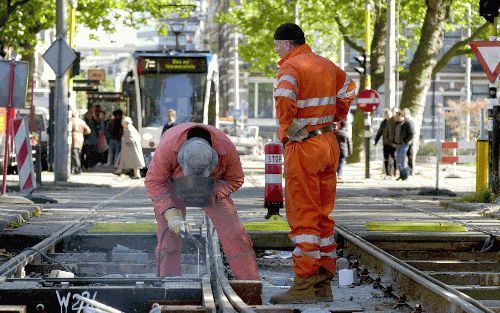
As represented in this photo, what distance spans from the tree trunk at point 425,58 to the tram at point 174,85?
7.26m

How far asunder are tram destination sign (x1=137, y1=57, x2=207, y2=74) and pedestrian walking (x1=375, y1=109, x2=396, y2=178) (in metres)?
5.93

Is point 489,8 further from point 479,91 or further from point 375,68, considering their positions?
point 479,91

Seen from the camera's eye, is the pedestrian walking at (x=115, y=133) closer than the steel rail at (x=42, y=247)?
No

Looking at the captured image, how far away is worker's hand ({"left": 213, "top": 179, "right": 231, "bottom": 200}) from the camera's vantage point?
9.27m

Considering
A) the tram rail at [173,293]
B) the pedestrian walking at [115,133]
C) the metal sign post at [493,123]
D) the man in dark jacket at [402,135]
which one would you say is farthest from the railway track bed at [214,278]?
the pedestrian walking at [115,133]

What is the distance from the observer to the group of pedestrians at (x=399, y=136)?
31172 mm

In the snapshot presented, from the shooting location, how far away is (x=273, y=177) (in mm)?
15938

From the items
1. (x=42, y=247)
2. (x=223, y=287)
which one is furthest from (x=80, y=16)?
(x=223, y=287)

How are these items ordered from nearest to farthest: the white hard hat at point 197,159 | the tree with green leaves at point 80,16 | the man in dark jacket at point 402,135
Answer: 1. the white hard hat at point 197,159
2. the man in dark jacket at point 402,135
3. the tree with green leaves at point 80,16

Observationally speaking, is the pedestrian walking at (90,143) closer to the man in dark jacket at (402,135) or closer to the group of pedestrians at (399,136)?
the group of pedestrians at (399,136)

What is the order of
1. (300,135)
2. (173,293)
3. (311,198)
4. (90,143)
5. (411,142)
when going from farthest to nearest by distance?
(90,143), (411,142), (300,135), (311,198), (173,293)

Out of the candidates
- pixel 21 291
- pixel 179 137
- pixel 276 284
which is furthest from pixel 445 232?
pixel 21 291

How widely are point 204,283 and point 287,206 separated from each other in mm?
1001

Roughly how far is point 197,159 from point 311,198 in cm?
98
